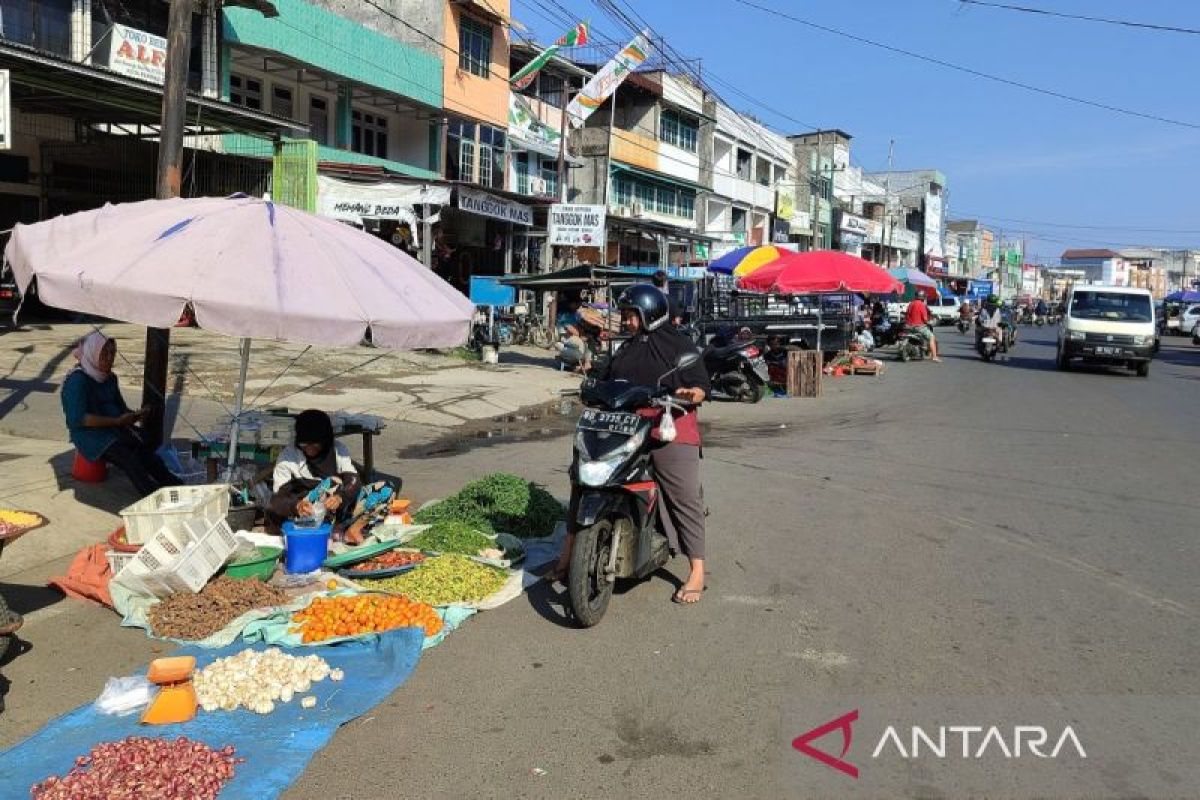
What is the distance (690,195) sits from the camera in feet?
144

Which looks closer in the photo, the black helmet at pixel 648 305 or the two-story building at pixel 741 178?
the black helmet at pixel 648 305

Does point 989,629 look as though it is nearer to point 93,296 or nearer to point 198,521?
point 198,521

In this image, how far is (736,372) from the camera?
51.3 ft

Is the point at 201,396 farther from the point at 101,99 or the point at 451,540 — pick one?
the point at 451,540

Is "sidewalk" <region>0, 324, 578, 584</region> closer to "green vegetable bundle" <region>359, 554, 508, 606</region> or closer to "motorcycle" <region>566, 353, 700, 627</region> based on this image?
"green vegetable bundle" <region>359, 554, 508, 606</region>

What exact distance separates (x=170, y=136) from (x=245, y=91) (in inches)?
627

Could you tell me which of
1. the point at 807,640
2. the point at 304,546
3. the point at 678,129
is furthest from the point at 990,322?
the point at 304,546

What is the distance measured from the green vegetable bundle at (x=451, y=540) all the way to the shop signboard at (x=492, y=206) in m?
15.5

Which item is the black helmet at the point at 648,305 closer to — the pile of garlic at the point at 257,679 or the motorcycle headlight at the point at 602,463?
the motorcycle headlight at the point at 602,463

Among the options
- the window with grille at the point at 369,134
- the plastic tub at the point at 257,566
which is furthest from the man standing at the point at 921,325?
the plastic tub at the point at 257,566

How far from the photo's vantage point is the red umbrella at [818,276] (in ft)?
57.7

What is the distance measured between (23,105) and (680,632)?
1755cm

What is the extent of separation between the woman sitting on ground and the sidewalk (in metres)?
1.42

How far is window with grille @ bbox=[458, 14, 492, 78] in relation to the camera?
86.4ft
